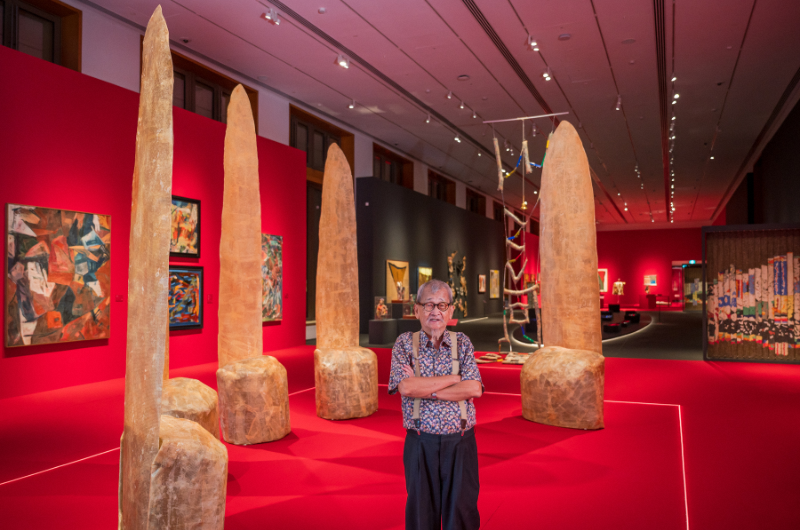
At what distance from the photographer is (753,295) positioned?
10453 mm

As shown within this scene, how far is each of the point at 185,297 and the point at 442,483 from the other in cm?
792

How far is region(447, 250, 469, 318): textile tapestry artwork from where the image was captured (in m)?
20.5

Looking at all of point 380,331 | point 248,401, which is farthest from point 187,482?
point 380,331

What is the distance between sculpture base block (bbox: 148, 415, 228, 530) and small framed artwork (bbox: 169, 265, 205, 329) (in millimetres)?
6818

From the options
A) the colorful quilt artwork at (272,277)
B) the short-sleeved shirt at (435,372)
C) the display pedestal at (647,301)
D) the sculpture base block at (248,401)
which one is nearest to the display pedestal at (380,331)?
the colorful quilt artwork at (272,277)

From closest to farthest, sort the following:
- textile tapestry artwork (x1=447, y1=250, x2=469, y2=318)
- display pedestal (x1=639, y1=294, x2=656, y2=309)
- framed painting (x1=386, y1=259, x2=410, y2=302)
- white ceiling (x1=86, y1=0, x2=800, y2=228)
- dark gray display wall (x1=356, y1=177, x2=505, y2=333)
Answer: white ceiling (x1=86, y1=0, x2=800, y2=228) < dark gray display wall (x1=356, y1=177, x2=505, y2=333) < framed painting (x1=386, y1=259, x2=410, y2=302) < textile tapestry artwork (x1=447, y1=250, x2=469, y2=318) < display pedestal (x1=639, y1=294, x2=656, y2=309)

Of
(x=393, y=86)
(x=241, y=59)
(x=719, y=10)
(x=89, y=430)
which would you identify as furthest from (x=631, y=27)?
(x=89, y=430)

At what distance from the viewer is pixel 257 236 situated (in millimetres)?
5207

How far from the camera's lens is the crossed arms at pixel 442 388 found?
2.43 m

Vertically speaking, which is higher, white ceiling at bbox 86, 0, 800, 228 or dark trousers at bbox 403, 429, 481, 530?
white ceiling at bbox 86, 0, 800, 228

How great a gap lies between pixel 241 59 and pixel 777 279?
34.8 feet

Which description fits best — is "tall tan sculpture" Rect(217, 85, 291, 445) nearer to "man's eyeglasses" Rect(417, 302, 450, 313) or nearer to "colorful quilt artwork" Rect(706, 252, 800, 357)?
"man's eyeglasses" Rect(417, 302, 450, 313)

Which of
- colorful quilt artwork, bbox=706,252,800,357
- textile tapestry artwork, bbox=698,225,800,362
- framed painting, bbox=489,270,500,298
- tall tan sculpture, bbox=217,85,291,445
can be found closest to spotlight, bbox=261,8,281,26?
tall tan sculpture, bbox=217,85,291,445

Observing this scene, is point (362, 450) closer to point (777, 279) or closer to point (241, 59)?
point (241, 59)
